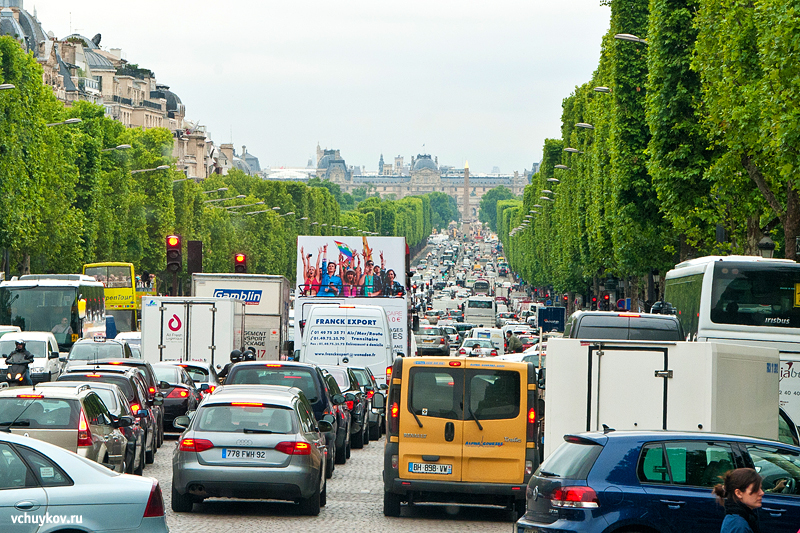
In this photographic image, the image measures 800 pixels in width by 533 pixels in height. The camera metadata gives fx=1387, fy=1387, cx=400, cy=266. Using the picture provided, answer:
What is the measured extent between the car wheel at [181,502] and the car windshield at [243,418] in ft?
2.42

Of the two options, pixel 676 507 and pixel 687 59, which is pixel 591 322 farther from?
pixel 687 59

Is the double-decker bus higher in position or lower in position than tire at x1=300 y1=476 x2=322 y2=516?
higher

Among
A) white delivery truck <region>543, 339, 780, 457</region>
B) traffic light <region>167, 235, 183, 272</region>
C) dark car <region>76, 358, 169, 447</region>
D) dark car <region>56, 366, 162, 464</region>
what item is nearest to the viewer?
white delivery truck <region>543, 339, 780, 457</region>

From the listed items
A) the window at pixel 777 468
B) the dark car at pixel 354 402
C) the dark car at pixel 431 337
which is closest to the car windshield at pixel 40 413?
the window at pixel 777 468

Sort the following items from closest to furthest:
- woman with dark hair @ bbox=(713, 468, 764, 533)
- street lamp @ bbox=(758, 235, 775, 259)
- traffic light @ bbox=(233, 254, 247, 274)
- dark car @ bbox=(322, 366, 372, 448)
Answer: woman with dark hair @ bbox=(713, 468, 764, 533)
dark car @ bbox=(322, 366, 372, 448)
street lamp @ bbox=(758, 235, 775, 259)
traffic light @ bbox=(233, 254, 247, 274)

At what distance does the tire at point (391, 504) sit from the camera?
15634 mm

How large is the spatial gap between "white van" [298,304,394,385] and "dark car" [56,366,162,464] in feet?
19.5

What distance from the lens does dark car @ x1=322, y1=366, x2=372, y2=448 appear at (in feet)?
81.1

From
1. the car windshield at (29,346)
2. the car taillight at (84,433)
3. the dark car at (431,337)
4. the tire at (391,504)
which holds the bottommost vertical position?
the dark car at (431,337)

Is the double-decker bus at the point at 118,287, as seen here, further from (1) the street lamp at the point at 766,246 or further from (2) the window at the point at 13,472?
(2) the window at the point at 13,472

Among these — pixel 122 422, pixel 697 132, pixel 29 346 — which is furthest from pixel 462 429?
pixel 29 346

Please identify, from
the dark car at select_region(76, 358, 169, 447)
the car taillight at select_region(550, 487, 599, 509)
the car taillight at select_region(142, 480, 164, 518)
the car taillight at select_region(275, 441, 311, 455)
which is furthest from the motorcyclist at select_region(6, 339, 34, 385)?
the car taillight at select_region(550, 487, 599, 509)

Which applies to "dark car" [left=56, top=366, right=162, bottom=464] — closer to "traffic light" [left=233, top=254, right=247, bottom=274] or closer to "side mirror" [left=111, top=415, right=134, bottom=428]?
"side mirror" [left=111, top=415, right=134, bottom=428]

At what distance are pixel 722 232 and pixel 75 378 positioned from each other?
1696cm
